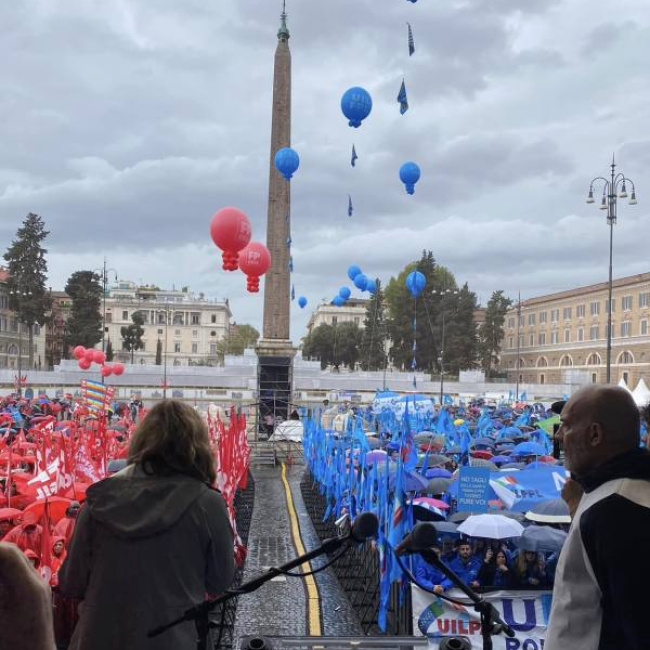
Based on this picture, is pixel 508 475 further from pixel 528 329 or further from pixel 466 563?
pixel 528 329

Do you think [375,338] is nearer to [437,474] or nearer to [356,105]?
[356,105]

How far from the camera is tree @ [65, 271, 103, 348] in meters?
68.1

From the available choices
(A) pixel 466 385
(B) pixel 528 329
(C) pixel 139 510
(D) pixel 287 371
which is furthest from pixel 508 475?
(B) pixel 528 329

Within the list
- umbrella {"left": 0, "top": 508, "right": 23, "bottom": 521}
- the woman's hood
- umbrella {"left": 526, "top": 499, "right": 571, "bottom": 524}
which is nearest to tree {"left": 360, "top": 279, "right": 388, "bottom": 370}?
umbrella {"left": 526, "top": 499, "right": 571, "bottom": 524}

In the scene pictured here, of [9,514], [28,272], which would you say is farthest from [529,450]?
[28,272]

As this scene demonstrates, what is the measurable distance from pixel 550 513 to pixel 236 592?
689cm

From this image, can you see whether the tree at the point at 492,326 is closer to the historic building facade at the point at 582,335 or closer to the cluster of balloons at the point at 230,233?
the historic building facade at the point at 582,335

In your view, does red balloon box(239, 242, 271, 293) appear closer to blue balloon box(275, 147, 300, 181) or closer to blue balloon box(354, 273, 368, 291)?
blue balloon box(275, 147, 300, 181)

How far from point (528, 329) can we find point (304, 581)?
81.8 metres

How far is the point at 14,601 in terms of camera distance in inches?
74.1

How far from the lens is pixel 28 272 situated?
62281 millimetres

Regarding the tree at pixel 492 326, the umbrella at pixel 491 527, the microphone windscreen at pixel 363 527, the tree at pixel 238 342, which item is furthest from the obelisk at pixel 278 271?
the tree at pixel 238 342

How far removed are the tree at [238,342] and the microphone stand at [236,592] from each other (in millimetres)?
94971

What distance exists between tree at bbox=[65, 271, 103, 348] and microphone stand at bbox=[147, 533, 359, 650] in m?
68.7
